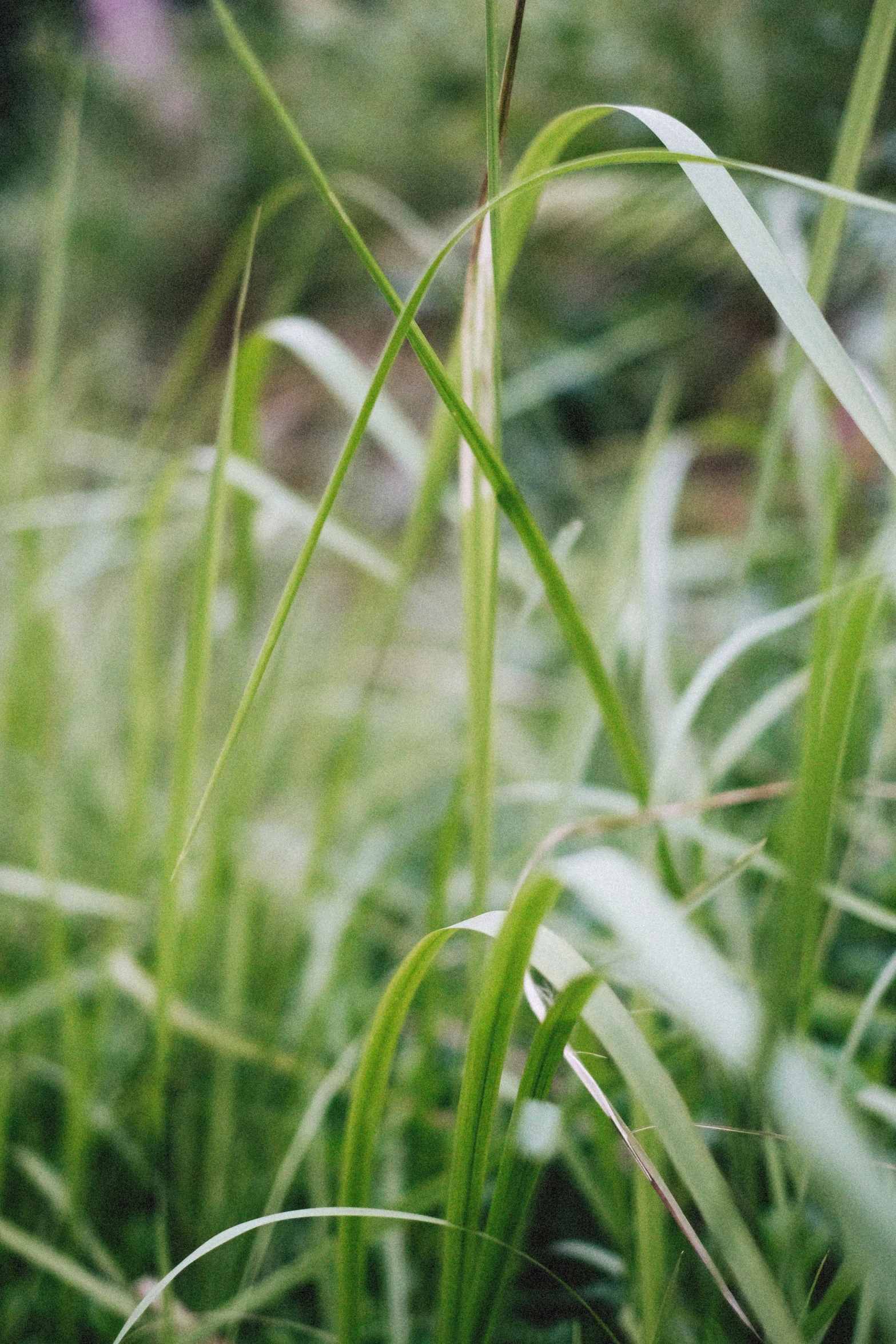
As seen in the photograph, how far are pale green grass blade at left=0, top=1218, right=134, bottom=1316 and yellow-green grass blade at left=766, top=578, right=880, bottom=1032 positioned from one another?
0.23m

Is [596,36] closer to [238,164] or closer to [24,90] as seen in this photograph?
[238,164]

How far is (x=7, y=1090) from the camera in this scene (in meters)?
0.32

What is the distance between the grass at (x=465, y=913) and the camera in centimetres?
15

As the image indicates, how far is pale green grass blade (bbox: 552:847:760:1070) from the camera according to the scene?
97mm

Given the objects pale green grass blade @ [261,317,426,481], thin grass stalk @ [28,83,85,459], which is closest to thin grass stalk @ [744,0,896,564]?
pale green grass blade @ [261,317,426,481]

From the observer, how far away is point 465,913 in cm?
29

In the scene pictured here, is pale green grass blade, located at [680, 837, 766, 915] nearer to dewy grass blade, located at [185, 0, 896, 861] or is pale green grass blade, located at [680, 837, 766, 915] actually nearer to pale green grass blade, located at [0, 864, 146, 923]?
dewy grass blade, located at [185, 0, 896, 861]

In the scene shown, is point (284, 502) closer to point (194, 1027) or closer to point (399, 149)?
point (194, 1027)

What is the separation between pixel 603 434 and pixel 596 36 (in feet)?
2.03

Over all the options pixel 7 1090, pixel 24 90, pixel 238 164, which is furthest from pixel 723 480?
pixel 24 90

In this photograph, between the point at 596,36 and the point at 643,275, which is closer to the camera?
the point at 596,36

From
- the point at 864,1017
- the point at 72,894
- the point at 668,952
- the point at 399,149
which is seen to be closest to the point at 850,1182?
the point at 668,952

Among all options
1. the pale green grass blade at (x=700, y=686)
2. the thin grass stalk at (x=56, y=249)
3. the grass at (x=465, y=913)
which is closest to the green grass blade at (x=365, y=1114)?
the grass at (x=465, y=913)

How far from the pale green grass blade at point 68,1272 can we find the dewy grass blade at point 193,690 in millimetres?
81
